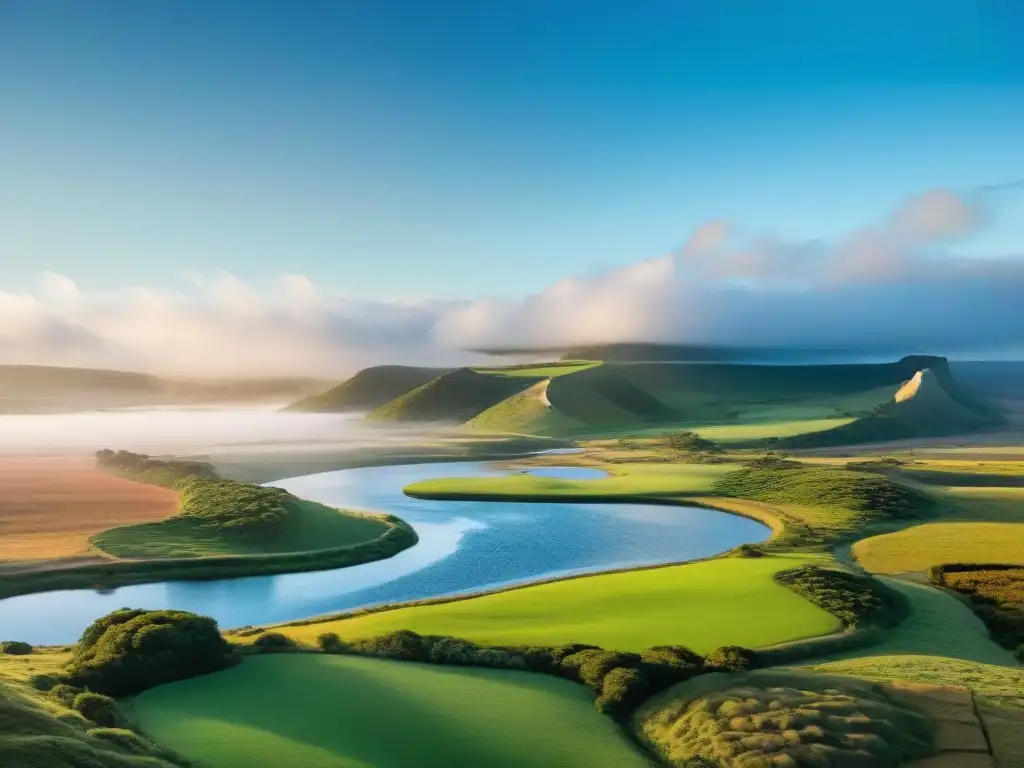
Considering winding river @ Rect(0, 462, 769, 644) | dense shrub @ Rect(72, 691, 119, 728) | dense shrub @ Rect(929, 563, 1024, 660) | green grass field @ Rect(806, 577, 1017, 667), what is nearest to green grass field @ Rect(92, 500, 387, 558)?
winding river @ Rect(0, 462, 769, 644)

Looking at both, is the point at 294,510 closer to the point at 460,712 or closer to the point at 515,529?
the point at 515,529

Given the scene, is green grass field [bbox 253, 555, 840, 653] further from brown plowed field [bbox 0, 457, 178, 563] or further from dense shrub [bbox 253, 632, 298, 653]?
brown plowed field [bbox 0, 457, 178, 563]

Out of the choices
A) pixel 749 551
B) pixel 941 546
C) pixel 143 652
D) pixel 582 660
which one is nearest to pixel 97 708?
pixel 143 652

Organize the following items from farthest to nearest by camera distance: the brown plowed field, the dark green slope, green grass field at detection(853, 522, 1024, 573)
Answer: the brown plowed field < green grass field at detection(853, 522, 1024, 573) < the dark green slope

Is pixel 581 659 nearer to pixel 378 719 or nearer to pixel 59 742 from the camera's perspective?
pixel 378 719

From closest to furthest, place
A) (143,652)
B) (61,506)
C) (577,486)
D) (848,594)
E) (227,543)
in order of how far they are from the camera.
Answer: (143,652) < (848,594) < (227,543) < (61,506) < (577,486)

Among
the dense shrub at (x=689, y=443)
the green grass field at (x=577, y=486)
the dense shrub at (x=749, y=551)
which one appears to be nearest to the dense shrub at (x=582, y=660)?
the dense shrub at (x=749, y=551)
